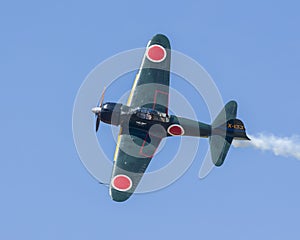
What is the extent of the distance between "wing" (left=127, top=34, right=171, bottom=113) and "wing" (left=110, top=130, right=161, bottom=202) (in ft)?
7.47

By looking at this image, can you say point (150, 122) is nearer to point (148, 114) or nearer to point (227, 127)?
point (148, 114)

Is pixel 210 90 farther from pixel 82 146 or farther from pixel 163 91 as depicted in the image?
pixel 82 146

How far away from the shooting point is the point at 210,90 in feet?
187

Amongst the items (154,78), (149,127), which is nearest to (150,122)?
(149,127)

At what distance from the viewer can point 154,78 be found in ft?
195

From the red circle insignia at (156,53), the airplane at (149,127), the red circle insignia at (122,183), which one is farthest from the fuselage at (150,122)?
the red circle insignia at (156,53)

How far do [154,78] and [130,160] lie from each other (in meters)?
6.38

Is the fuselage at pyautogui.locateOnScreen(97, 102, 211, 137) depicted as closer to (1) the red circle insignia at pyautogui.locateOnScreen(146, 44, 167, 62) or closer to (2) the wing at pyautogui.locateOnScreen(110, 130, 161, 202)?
(2) the wing at pyautogui.locateOnScreen(110, 130, 161, 202)

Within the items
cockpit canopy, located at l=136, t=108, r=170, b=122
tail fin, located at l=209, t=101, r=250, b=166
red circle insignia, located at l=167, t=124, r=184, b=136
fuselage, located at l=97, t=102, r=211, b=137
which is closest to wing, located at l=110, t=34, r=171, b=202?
fuselage, located at l=97, t=102, r=211, b=137

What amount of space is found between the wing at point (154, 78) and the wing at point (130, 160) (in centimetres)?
228

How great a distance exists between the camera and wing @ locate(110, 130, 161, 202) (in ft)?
181

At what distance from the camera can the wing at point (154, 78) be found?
58594 millimetres

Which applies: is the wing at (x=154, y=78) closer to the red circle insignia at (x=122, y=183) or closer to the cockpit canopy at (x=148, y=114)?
the cockpit canopy at (x=148, y=114)

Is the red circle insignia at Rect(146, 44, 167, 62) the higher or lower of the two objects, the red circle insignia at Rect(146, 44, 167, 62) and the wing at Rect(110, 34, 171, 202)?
the higher
